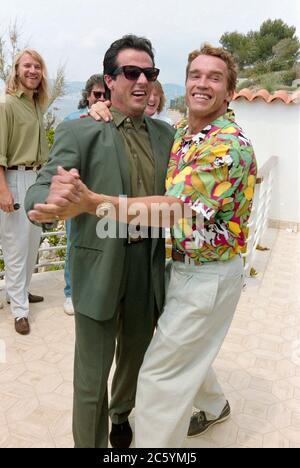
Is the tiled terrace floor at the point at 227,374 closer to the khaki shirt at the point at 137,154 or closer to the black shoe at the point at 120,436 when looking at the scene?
the black shoe at the point at 120,436

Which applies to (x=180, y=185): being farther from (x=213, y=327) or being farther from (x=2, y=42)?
(x=2, y=42)

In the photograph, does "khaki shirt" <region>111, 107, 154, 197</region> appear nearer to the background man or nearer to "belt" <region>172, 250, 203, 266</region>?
"belt" <region>172, 250, 203, 266</region>

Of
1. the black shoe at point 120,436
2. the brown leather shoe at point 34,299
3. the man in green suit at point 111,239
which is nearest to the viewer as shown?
the man in green suit at point 111,239

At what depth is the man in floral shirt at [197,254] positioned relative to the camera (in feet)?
5.25

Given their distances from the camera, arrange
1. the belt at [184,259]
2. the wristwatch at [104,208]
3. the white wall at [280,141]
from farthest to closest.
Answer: the white wall at [280,141] < the belt at [184,259] < the wristwatch at [104,208]

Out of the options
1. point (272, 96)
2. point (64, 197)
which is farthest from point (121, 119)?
point (272, 96)

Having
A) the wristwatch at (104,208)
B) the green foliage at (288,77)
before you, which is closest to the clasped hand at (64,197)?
the wristwatch at (104,208)

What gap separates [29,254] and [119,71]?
2.15 meters

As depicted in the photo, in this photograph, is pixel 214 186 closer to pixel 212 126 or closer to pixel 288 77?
pixel 212 126

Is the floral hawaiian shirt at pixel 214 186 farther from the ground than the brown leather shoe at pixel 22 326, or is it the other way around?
the floral hawaiian shirt at pixel 214 186

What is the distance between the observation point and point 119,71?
1.75 metres

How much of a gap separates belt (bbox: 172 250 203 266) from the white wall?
5081 millimetres

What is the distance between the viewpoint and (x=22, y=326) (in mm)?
3311
